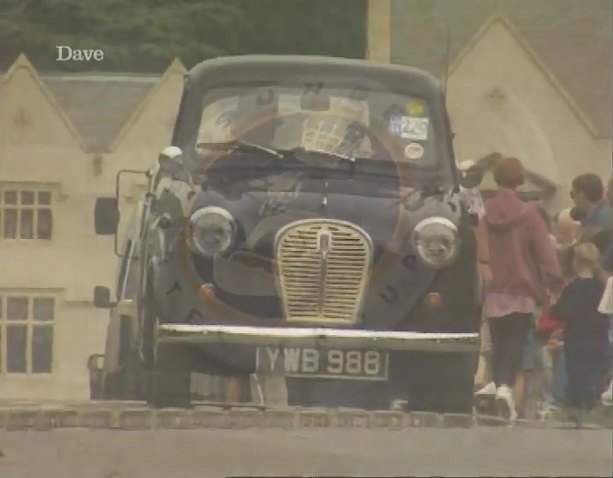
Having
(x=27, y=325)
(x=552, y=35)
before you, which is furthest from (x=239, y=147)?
(x=552, y=35)

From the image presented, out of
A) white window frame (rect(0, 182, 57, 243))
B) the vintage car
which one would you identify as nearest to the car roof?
the vintage car

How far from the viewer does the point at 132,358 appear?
215 inches

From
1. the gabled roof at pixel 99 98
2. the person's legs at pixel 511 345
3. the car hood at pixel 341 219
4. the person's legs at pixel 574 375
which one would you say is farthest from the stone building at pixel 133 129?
the person's legs at pixel 574 375

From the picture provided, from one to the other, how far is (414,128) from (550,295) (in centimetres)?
90

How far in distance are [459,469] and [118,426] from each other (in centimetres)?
142

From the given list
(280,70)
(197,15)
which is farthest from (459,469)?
(197,15)

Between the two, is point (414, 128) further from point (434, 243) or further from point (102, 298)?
point (102, 298)

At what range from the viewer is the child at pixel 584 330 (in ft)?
18.1

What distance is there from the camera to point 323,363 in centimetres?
530

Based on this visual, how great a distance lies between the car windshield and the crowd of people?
1.26 ft

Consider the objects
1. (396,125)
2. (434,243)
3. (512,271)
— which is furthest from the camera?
(512,271)

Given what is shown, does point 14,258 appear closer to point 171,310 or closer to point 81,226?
point 81,226

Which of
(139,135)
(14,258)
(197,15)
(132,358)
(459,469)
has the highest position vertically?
(197,15)

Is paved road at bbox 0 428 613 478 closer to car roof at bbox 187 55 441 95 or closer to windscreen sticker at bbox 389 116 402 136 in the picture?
windscreen sticker at bbox 389 116 402 136
